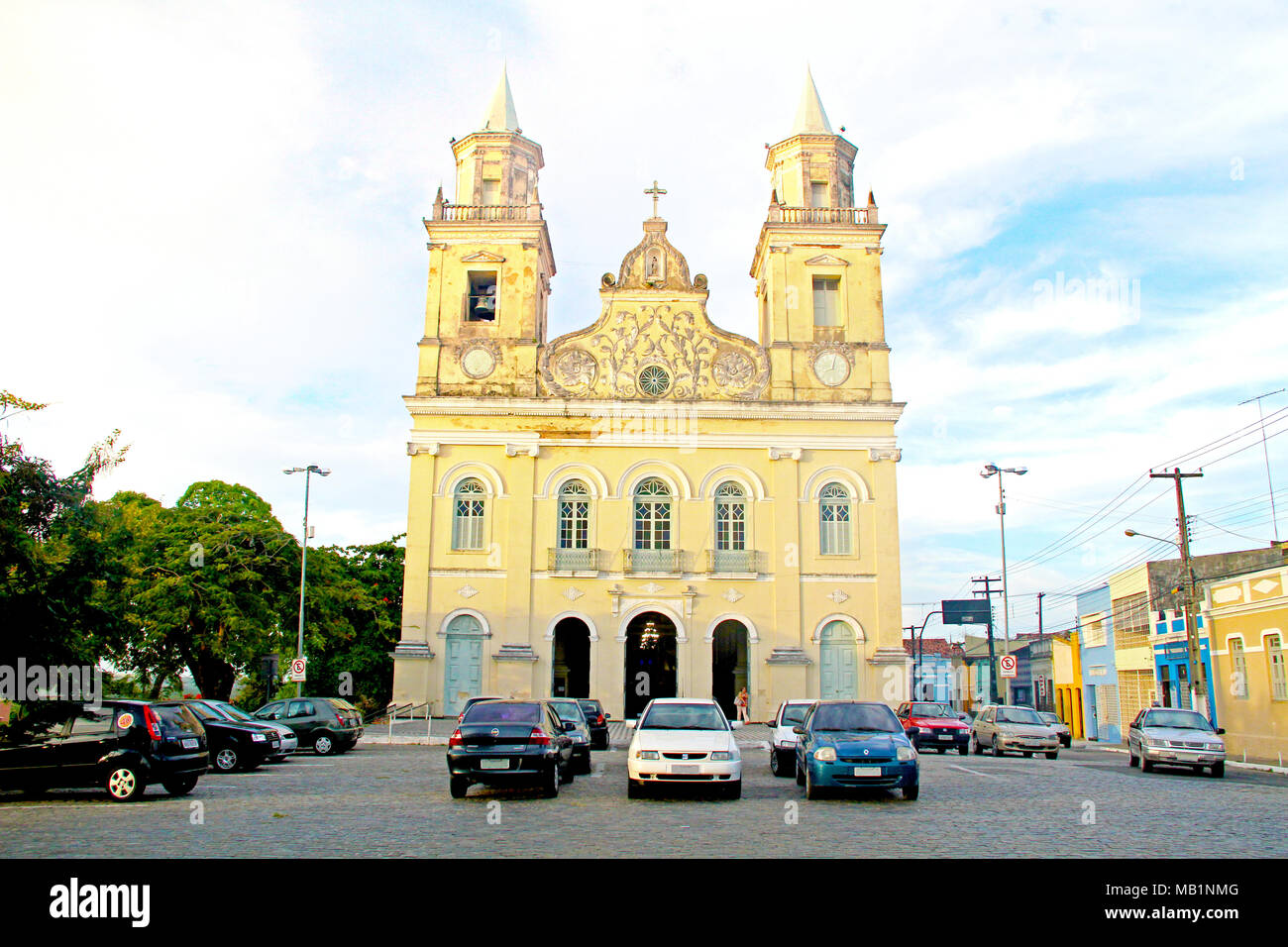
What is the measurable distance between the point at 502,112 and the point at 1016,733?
→ 97.6 ft

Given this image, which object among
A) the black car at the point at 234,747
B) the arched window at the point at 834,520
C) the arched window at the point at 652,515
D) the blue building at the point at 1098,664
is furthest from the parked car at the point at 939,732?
the blue building at the point at 1098,664

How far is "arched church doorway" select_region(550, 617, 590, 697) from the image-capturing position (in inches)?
1478

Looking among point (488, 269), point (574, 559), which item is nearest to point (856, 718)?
point (574, 559)

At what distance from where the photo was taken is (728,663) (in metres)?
39.6

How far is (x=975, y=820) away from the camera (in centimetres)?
1146

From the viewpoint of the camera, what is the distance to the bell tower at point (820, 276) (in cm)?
3816

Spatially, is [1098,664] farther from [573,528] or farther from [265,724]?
[265,724]

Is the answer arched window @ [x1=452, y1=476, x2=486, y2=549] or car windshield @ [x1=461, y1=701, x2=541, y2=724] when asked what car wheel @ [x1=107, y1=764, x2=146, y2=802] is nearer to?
car windshield @ [x1=461, y1=701, x2=541, y2=724]

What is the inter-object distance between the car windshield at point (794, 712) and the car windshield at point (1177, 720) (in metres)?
8.21

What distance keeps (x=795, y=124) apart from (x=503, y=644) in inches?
931


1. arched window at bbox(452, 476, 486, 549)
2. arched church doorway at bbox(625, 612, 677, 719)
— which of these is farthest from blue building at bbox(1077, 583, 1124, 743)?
arched window at bbox(452, 476, 486, 549)

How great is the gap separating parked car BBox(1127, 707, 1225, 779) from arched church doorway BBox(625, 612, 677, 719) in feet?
60.5

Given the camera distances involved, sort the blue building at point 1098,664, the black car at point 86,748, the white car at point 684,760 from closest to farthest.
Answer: the black car at point 86,748 < the white car at point 684,760 < the blue building at point 1098,664

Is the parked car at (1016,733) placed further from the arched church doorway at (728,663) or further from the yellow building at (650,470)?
the arched church doorway at (728,663)
